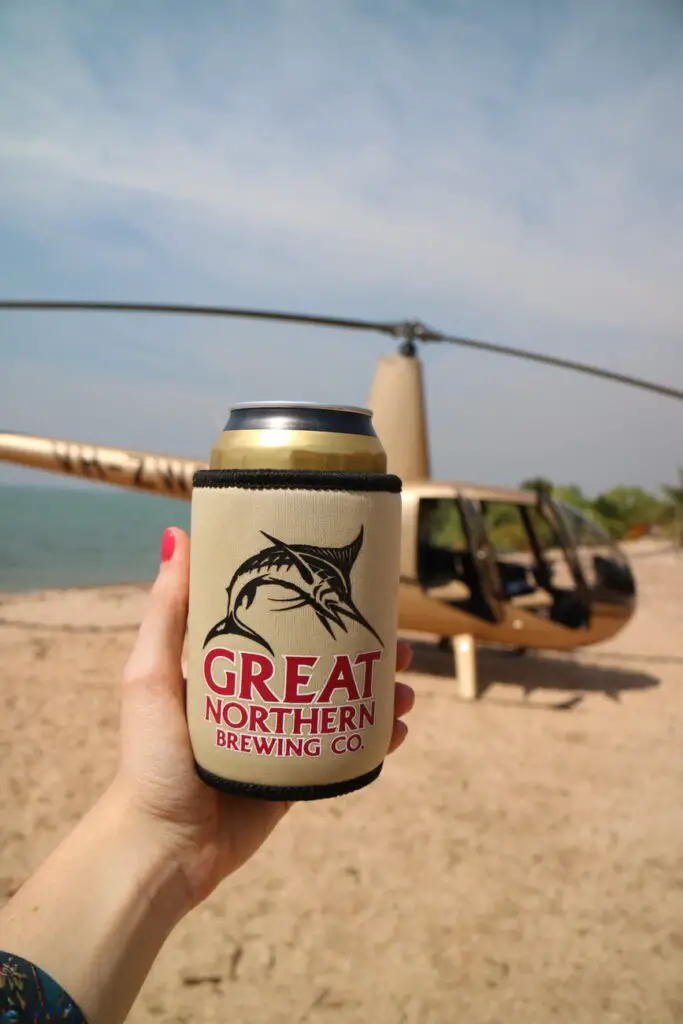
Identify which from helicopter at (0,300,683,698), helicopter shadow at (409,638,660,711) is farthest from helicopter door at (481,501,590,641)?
helicopter shadow at (409,638,660,711)

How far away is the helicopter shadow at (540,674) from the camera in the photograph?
6102 mm

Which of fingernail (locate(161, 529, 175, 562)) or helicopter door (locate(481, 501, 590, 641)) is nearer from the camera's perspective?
fingernail (locate(161, 529, 175, 562))

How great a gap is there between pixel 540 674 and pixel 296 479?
618cm

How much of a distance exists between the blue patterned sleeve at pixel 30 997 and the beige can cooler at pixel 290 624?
42 cm

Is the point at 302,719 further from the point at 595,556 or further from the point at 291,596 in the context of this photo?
the point at 595,556

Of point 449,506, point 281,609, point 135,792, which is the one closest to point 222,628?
point 281,609

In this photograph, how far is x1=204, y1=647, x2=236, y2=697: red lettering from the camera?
129 centimetres

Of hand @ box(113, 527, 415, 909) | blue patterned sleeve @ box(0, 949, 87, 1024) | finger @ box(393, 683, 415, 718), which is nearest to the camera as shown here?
blue patterned sleeve @ box(0, 949, 87, 1024)

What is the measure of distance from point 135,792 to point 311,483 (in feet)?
3.00

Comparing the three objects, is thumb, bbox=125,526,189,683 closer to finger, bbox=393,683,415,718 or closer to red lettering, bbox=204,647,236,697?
red lettering, bbox=204,647,236,697

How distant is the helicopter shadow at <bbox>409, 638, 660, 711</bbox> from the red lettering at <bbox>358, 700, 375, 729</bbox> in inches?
186

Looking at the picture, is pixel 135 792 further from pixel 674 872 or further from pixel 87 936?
pixel 674 872

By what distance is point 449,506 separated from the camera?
20.6 ft

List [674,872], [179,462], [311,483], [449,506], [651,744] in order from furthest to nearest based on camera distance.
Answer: [449,506]
[179,462]
[651,744]
[674,872]
[311,483]
